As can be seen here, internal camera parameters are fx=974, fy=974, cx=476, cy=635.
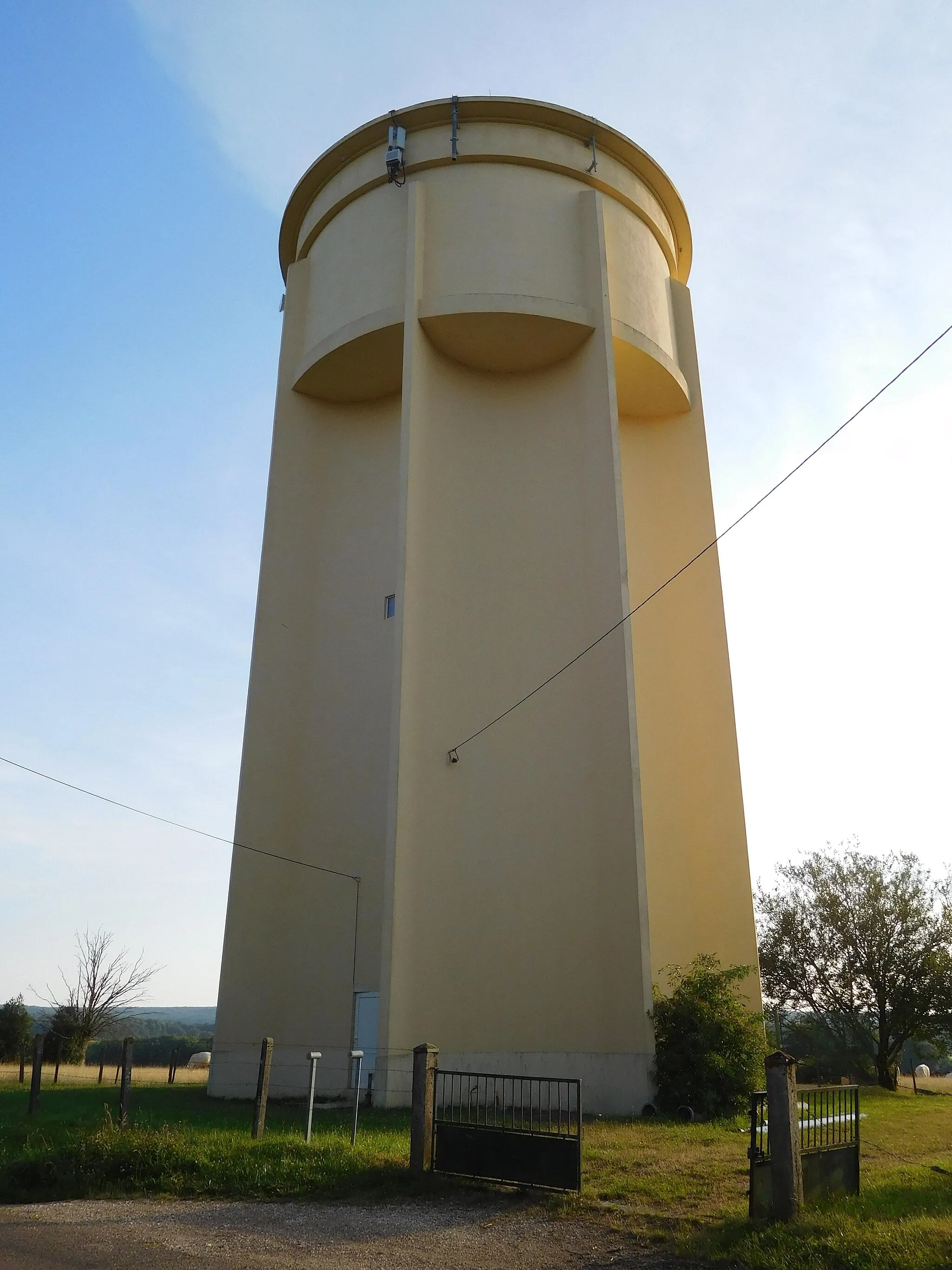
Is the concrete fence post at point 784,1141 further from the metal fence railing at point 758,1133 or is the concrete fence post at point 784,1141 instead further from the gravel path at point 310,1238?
the gravel path at point 310,1238

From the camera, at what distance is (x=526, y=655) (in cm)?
1706

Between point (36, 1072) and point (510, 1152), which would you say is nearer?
point (510, 1152)

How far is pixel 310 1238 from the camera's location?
22.1ft

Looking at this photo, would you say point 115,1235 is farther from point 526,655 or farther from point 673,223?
point 673,223

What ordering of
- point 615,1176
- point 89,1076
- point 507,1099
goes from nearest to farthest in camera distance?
point 615,1176 < point 507,1099 < point 89,1076

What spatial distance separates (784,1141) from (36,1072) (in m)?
10.2

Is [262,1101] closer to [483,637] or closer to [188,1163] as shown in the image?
[188,1163]

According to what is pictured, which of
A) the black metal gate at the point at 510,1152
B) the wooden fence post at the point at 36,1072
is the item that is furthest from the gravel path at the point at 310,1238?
the wooden fence post at the point at 36,1072

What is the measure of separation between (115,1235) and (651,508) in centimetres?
1624

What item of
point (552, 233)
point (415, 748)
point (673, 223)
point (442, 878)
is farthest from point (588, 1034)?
point (673, 223)

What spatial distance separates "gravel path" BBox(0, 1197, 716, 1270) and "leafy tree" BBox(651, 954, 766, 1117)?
20.8 ft

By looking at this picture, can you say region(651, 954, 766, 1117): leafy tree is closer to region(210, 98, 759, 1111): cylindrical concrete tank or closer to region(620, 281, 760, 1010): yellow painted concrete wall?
region(210, 98, 759, 1111): cylindrical concrete tank

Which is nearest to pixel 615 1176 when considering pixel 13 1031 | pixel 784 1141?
pixel 784 1141

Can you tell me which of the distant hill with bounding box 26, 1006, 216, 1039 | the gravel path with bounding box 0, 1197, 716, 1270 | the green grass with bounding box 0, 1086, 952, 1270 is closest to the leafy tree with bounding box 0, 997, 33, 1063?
the distant hill with bounding box 26, 1006, 216, 1039
